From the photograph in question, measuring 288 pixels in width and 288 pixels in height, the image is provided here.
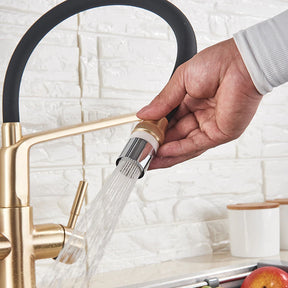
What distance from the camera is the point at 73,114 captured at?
1.00 metres

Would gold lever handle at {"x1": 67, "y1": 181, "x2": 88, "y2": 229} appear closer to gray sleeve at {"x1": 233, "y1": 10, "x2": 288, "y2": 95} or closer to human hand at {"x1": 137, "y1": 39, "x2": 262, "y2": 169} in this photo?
human hand at {"x1": 137, "y1": 39, "x2": 262, "y2": 169}

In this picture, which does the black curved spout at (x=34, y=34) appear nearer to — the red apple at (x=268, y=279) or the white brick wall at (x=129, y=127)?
the white brick wall at (x=129, y=127)

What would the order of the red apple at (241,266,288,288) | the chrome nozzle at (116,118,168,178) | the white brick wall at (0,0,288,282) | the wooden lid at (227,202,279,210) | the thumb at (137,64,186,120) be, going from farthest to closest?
the wooden lid at (227,202,279,210) < the white brick wall at (0,0,288,282) < the red apple at (241,266,288,288) < the thumb at (137,64,186,120) < the chrome nozzle at (116,118,168,178)

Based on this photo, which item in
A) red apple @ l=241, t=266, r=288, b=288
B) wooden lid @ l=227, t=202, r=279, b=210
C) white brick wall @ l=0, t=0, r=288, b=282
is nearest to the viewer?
red apple @ l=241, t=266, r=288, b=288

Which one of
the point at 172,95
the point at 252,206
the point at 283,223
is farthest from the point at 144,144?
the point at 283,223

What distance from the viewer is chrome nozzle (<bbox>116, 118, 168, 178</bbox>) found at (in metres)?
0.49

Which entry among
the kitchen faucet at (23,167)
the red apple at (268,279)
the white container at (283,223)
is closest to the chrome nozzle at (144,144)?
the kitchen faucet at (23,167)

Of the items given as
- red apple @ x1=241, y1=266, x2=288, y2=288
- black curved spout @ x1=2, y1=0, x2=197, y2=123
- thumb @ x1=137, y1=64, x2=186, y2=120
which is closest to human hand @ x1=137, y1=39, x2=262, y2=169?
thumb @ x1=137, y1=64, x2=186, y2=120

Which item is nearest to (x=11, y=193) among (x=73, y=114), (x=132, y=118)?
(x=132, y=118)

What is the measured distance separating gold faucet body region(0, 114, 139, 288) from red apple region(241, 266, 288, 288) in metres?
0.35

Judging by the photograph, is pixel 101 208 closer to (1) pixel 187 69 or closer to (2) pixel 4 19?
(1) pixel 187 69

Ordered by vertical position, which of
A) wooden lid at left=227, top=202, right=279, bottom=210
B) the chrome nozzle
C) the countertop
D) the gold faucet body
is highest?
the chrome nozzle

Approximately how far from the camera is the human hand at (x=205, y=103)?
0.59 metres

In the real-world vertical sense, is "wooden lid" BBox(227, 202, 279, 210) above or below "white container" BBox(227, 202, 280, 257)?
above
